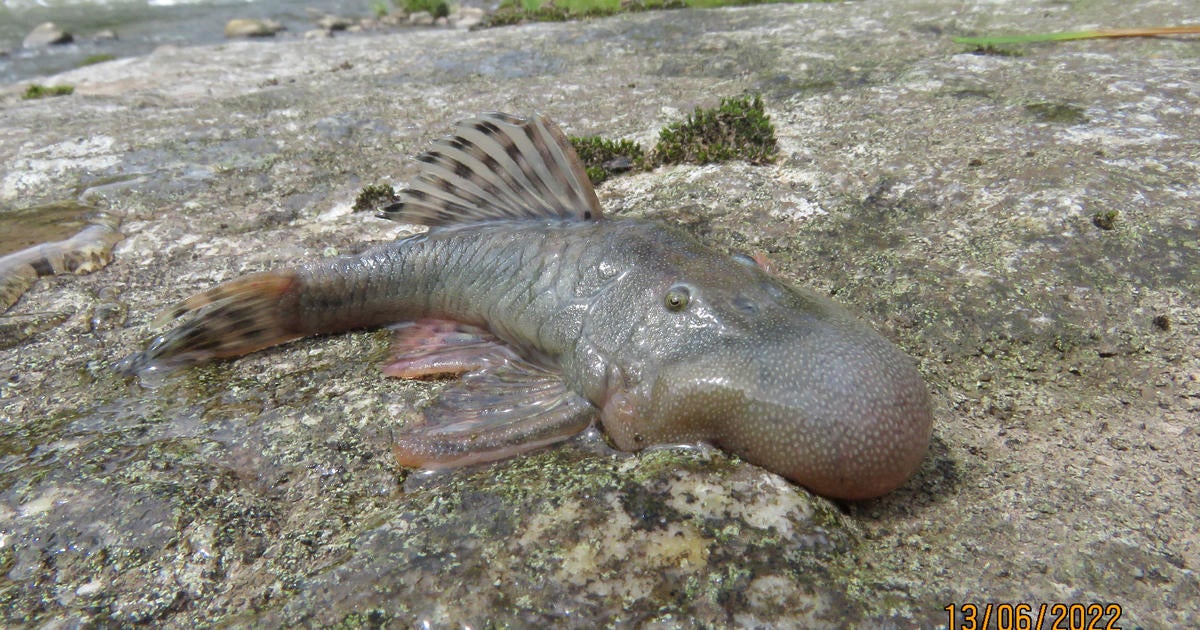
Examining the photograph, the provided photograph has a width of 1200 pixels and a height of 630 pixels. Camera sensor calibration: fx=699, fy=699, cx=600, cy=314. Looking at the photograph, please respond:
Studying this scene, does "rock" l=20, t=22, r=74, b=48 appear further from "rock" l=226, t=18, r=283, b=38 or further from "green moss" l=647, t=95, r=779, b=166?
"green moss" l=647, t=95, r=779, b=166

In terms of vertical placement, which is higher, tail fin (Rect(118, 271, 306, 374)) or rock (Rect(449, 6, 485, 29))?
rock (Rect(449, 6, 485, 29))

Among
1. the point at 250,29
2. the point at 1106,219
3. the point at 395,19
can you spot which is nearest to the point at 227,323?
the point at 1106,219

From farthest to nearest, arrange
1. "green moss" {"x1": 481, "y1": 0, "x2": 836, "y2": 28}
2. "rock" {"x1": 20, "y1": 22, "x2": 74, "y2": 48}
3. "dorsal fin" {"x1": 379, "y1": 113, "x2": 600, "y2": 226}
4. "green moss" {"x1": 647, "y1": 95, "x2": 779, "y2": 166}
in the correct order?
"rock" {"x1": 20, "y1": 22, "x2": 74, "y2": 48}, "green moss" {"x1": 481, "y1": 0, "x2": 836, "y2": 28}, "green moss" {"x1": 647, "y1": 95, "x2": 779, "y2": 166}, "dorsal fin" {"x1": 379, "y1": 113, "x2": 600, "y2": 226}

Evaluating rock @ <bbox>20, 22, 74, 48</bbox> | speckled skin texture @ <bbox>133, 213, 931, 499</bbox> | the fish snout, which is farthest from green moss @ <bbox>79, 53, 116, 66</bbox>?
the fish snout
